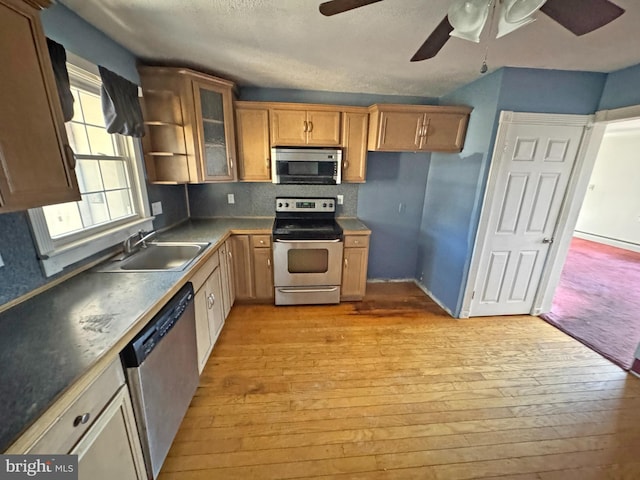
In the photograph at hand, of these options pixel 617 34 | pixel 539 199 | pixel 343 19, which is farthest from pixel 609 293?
pixel 343 19

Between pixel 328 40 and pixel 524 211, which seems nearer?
pixel 328 40

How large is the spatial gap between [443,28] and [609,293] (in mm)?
4250

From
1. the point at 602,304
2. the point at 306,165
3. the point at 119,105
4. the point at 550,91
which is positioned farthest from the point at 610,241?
the point at 119,105

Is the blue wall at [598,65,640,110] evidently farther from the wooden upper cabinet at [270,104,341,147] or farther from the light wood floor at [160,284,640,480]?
the wooden upper cabinet at [270,104,341,147]

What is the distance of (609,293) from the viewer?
3373 mm

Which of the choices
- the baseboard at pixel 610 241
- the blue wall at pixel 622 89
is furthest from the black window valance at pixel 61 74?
the baseboard at pixel 610 241

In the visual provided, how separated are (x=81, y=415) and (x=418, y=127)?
307 cm

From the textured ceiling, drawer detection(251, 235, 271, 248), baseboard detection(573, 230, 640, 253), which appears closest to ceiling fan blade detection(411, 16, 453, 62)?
the textured ceiling

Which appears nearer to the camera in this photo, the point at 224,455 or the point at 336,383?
the point at 224,455

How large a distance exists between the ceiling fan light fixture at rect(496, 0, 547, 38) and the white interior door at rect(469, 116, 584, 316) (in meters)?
1.55

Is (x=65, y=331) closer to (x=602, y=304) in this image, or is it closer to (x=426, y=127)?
(x=426, y=127)

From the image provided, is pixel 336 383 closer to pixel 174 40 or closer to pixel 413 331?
pixel 413 331

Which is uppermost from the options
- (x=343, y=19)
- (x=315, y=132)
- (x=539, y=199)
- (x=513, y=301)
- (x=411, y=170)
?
(x=343, y=19)

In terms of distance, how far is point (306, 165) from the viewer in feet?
8.96
